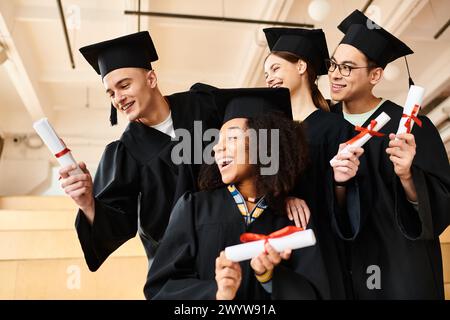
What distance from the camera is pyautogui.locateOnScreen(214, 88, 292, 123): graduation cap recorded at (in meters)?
1.66

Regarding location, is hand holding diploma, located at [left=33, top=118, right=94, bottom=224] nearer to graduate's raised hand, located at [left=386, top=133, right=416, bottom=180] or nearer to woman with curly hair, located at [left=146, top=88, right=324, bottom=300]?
woman with curly hair, located at [left=146, top=88, right=324, bottom=300]

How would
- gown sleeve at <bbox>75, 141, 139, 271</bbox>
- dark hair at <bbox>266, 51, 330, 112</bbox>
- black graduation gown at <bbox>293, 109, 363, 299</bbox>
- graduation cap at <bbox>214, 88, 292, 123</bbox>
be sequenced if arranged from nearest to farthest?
black graduation gown at <bbox>293, 109, 363, 299</bbox> < graduation cap at <bbox>214, 88, 292, 123</bbox> < gown sleeve at <bbox>75, 141, 139, 271</bbox> < dark hair at <bbox>266, 51, 330, 112</bbox>

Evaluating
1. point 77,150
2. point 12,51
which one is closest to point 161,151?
point 12,51

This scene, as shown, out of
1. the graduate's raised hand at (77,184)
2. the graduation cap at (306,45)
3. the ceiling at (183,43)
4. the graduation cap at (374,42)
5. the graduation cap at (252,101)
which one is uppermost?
the ceiling at (183,43)

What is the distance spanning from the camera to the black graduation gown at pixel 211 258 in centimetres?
129

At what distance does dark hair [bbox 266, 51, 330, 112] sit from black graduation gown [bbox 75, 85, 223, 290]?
1.48 feet

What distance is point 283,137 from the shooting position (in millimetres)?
1569

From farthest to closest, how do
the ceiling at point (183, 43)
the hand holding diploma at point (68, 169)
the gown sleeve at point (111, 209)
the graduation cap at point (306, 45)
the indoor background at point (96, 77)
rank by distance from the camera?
the ceiling at point (183, 43), the indoor background at point (96, 77), the graduation cap at point (306, 45), the gown sleeve at point (111, 209), the hand holding diploma at point (68, 169)

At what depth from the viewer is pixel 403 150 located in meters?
1.48

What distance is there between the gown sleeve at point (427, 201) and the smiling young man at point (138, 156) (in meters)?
0.79

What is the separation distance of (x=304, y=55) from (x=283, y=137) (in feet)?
2.72

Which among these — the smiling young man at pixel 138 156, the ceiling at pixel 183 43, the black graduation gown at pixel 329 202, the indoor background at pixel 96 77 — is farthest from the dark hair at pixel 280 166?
the ceiling at pixel 183 43

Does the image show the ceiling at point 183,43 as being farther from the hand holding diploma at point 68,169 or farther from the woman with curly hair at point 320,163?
the hand holding diploma at point 68,169

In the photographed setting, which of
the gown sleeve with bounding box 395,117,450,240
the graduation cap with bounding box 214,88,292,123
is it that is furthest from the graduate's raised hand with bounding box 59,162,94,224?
the gown sleeve with bounding box 395,117,450,240
